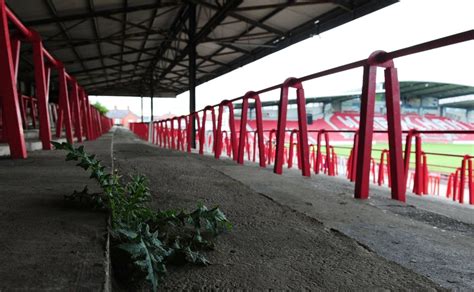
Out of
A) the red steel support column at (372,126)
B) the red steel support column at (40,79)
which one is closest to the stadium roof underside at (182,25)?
the red steel support column at (40,79)

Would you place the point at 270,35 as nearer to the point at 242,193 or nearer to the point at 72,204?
the point at 242,193

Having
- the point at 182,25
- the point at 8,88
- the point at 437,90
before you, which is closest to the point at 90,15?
the point at 182,25

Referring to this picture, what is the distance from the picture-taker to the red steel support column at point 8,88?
2.40 m

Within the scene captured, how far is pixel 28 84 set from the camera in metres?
21.0

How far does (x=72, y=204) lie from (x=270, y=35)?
39.6 ft

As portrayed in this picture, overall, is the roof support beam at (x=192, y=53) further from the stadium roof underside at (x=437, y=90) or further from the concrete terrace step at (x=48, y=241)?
the stadium roof underside at (x=437, y=90)

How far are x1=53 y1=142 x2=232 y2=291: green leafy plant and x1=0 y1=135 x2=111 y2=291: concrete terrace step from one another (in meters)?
0.06

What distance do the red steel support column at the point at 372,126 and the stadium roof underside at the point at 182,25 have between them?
6374 millimetres

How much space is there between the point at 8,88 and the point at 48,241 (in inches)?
81.4

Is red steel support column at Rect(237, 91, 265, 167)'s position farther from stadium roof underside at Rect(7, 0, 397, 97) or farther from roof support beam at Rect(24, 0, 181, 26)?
roof support beam at Rect(24, 0, 181, 26)

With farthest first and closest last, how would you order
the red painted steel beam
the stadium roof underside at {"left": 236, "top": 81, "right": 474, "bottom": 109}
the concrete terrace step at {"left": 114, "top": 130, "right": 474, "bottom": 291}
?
1. the stadium roof underside at {"left": 236, "top": 81, "right": 474, "bottom": 109}
2. the red painted steel beam
3. the concrete terrace step at {"left": 114, "top": 130, "right": 474, "bottom": 291}

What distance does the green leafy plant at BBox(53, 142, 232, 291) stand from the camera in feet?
2.98

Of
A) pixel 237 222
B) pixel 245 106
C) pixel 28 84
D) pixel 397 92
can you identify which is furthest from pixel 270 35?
pixel 28 84

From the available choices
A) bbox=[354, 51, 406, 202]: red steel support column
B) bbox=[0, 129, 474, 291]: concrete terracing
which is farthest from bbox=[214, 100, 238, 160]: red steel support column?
bbox=[0, 129, 474, 291]: concrete terracing
